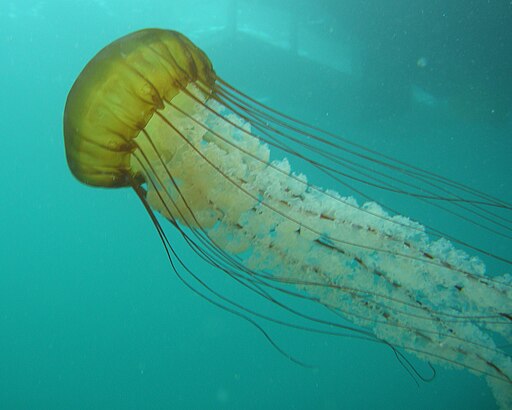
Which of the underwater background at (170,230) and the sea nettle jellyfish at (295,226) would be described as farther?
the underwater background at (170,230)

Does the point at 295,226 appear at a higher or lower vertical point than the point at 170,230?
lower

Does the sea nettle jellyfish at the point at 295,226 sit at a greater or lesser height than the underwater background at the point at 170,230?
lesser

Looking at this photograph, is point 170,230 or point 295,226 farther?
point 170,230

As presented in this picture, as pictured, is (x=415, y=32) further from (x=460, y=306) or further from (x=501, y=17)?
(x=460, y=306)

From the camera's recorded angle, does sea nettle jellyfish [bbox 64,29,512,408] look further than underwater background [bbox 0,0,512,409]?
No

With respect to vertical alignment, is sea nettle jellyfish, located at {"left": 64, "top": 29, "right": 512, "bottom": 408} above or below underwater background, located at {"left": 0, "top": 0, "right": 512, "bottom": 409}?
below

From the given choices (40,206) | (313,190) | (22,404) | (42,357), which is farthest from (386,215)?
(40,206)

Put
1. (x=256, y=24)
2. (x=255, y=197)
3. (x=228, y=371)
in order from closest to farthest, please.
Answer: (x=255, y=197)
(x=256, y=24)
(x=228, y=371)

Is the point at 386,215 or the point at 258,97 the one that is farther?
the point at 258,97
